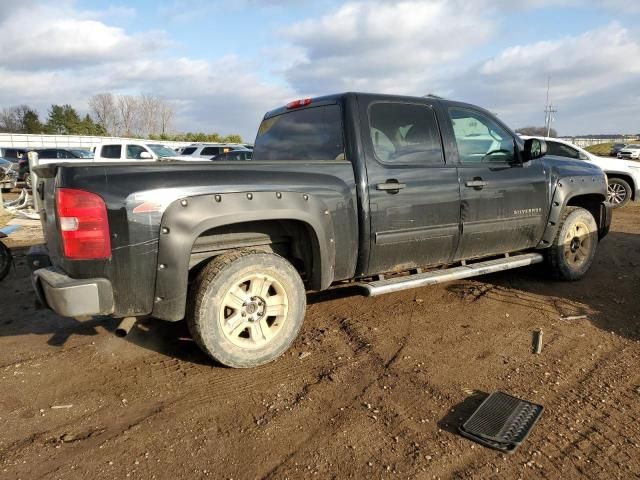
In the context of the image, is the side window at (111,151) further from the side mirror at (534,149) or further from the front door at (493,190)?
the side mirror at (534,149)

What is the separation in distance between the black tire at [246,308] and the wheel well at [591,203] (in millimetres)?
3852

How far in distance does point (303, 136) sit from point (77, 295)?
2268 millimetres

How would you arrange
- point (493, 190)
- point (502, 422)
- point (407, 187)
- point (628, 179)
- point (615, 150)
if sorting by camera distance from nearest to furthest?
point (502, 422) < point (407, 187) < point (493, 190) < point (628, 179) < point (615, 150)

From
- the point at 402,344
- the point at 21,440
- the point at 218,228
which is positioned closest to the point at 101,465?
the point at 21,440

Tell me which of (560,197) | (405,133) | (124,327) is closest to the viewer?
(124,327)

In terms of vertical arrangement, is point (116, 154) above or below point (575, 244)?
above

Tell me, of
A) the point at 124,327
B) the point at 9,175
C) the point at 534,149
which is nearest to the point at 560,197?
the point at 534,149

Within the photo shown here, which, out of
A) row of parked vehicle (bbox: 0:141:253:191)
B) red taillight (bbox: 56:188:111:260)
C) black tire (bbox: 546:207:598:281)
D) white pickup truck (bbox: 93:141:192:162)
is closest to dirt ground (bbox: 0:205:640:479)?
black tire (bbox: 546:207:598:281)

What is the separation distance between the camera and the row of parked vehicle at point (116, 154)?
15961 mm

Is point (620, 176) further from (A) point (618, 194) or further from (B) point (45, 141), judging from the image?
(B) point (45, 141)

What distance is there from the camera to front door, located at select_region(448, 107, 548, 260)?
4305 millimetres

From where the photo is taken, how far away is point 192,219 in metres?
2.96

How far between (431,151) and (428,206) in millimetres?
519

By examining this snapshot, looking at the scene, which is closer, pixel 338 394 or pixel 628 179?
pixel 338 394
